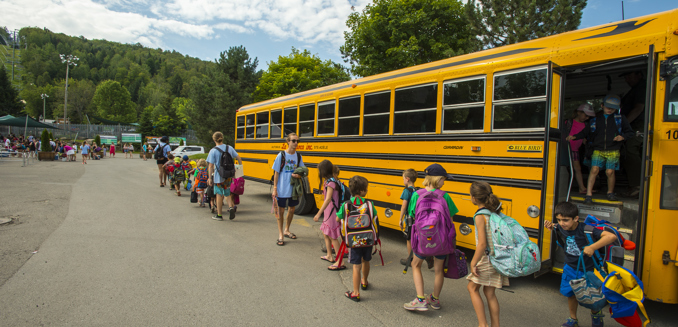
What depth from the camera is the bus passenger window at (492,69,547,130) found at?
4.17m

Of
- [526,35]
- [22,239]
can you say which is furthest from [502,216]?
[526,35]

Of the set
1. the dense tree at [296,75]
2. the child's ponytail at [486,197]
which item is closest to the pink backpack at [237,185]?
the child's ponytail at [486,197]

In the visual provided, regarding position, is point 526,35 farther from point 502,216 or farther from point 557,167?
point 502,216

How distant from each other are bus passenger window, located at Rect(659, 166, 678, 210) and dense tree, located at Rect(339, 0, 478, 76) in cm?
1917

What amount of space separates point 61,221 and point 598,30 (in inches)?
359

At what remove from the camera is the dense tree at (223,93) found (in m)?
28.3

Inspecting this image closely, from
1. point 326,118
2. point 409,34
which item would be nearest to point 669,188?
point 326,118

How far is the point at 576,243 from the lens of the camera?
3.10 meters

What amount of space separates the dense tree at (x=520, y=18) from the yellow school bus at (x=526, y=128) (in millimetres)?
12773

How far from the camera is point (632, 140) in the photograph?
17.6ft

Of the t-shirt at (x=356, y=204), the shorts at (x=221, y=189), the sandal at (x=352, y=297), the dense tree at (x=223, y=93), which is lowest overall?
the sandal at (x=352, y=297)

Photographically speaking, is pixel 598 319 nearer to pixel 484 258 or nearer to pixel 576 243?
pixel 576 243

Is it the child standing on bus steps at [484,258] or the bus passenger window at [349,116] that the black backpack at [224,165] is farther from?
the child standing on bus steps at [484,258]

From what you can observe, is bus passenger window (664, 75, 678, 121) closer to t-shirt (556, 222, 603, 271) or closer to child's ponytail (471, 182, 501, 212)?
t-shirt (556, 222, 603, 271)
